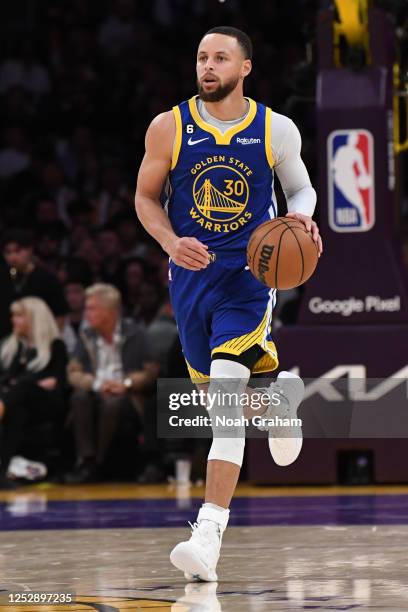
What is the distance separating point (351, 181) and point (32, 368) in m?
Result: 2.91

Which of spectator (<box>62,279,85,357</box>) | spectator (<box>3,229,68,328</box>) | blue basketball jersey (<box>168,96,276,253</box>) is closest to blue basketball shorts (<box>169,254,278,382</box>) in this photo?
blue basketball jersey (<box>168,96,276,253</box>)

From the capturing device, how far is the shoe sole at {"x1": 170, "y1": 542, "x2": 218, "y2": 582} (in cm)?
501

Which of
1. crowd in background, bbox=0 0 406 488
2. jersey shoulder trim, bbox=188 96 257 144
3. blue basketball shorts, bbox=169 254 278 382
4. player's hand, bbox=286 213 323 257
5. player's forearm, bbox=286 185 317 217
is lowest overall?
blue basketball shorts, bbox=169 254 278 382

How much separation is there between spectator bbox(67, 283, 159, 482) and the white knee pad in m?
4.79

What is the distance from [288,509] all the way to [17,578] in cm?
283

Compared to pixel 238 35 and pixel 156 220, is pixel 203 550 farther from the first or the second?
pixel 238 35

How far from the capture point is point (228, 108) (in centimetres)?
558

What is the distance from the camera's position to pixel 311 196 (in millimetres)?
5691

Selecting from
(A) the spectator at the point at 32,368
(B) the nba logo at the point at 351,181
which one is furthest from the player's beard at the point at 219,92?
(A) the spectator at the point at 32,368

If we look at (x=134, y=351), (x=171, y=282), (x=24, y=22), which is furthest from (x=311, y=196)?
(x=24, y=22)

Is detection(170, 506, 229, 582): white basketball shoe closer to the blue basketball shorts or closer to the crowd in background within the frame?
the blue basketball shorts

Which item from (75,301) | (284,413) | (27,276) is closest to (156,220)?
(284,413)

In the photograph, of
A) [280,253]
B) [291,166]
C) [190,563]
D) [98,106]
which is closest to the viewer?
[190,563]

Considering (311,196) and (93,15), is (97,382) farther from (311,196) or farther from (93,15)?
(93,15)
